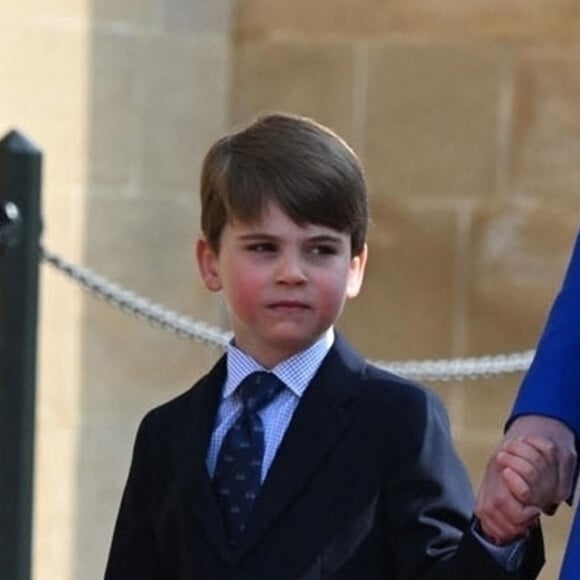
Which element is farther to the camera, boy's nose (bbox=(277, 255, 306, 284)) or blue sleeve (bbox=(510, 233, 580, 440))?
boy's nose (bbox=(277, 255, 306, 284))

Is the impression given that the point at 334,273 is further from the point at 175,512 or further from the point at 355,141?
the point at 355,141

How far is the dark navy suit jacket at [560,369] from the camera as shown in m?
2.31

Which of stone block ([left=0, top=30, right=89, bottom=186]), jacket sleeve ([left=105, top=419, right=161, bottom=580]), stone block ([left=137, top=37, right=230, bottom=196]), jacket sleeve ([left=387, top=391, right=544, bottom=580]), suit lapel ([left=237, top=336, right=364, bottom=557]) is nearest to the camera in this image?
jacket sleeve ([left=387, top=391, right=544, bottom=580])

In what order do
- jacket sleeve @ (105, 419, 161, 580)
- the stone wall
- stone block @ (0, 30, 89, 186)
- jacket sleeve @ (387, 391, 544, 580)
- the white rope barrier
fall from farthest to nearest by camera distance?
the stone wall → stone block @ (0, 30, 89, 186) → the white rope barrier → jacket sleeve @ (105, 419, 161, 580) → jacket sleeve @ (387, 391, 544, 580)

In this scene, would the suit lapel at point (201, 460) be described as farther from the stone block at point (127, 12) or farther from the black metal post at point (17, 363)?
the stone block at point (127, 12)

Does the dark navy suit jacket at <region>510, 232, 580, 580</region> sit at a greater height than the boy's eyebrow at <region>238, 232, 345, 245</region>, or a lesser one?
lesser

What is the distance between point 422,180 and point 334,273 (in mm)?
2495

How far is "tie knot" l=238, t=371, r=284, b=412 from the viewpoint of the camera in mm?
2635

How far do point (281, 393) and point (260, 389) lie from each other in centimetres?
3

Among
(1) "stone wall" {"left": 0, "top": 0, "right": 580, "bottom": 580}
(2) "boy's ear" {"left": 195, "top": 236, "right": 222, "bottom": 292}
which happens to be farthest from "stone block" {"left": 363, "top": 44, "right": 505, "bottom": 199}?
(2) "boy's ear" {"left": 195, "top": 236, "right": 222, "bottom": 292}

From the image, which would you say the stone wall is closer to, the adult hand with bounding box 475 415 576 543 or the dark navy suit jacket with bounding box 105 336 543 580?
the dark navy suit jacket with bounding box 105 336 543 580

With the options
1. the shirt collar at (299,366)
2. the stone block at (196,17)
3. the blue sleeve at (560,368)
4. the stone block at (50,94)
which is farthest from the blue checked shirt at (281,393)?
the stone block at (196,17)

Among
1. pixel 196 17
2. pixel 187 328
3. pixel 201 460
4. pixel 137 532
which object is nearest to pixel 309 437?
pixel 201 460

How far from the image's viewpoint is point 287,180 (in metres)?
2.59
